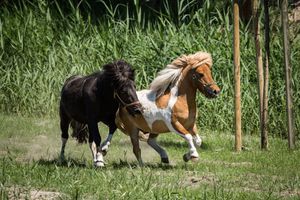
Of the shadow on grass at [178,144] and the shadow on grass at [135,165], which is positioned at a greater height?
the shadow on grass at [135,165]

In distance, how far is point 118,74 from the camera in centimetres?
1051

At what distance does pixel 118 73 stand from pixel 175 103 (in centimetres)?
85

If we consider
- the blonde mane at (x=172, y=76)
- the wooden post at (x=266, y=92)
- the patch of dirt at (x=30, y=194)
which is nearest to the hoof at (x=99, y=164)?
the blonde mane at (x=172, y=76)

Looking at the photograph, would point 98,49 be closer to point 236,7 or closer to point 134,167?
point 236,7

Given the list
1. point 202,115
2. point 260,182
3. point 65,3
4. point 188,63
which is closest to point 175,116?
point 188,63

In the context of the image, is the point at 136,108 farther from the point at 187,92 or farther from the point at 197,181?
Result: the point at 197,181

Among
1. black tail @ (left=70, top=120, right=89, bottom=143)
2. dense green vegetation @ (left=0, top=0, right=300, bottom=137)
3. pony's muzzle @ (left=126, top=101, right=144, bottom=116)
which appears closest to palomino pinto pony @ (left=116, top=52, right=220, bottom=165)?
pony's muzzle @ (left=126, top=101, right=144, bottom=116)

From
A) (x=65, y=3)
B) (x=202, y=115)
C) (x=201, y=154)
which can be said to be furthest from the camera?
(x=65, y=3)

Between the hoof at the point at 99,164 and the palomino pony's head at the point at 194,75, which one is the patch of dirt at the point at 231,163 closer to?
the palomino pony's head at the point at 194,75

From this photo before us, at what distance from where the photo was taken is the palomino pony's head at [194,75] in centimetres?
1089

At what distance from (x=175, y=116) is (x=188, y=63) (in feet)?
2.62

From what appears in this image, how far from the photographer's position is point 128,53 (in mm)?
16578

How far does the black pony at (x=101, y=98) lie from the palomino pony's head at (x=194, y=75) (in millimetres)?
566

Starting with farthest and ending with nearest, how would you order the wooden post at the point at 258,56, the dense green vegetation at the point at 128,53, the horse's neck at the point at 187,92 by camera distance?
the dense green vegetation at the point at 128,53, the wooden post at the point at 258,56, the horse's neck at the point at 187,92
